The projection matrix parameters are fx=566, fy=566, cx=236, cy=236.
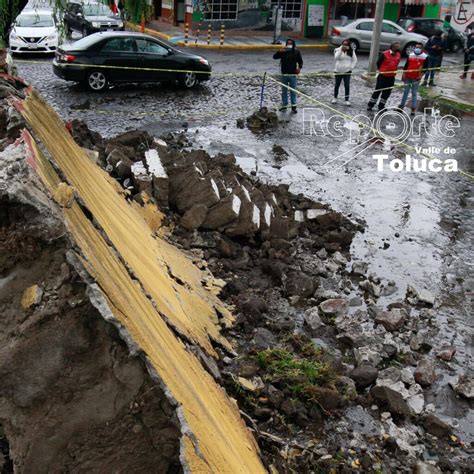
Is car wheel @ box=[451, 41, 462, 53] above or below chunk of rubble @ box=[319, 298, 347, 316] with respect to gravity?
above

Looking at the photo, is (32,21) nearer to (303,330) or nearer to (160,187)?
(160,187)

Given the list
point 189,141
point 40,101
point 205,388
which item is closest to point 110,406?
point 205,388

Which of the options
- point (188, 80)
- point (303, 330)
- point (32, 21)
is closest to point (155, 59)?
point (188, 80)

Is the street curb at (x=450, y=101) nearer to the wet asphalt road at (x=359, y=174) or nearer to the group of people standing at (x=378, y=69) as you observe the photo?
the wet asphalt road at (x=359, y=174)

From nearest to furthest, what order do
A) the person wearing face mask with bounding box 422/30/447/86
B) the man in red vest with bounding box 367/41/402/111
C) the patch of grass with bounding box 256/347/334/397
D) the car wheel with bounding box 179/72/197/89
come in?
the patch of grass with bounding box 256/347/334/397 < the man in red vest with bounding box 367/41/402/111 < the car wheel with bounding box 179/72/197/89 < the person wearing face mask with bounding box 422/30/447/86

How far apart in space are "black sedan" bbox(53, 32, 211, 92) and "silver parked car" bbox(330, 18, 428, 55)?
33.9 feet

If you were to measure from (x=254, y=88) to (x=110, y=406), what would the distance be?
14.6 meters

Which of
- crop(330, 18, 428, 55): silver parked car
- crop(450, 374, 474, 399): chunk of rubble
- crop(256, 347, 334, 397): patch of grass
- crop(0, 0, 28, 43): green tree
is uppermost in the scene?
crop(0, 0, 28, 43): green tree

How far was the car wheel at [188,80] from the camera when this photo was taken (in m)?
15.8

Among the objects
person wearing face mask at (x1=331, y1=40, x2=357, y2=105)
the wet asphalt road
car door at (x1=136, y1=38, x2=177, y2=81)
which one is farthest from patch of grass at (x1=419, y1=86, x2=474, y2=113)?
car door at (x1=136, y1=38, x2=177, y2=81)

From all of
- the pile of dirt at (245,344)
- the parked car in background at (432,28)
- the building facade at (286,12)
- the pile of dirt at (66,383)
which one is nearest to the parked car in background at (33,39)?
the building facade at (286,12)

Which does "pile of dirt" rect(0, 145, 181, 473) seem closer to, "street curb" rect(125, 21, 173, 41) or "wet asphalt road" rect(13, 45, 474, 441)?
"wet asphalt road" rect(13, 45, 474, 441)

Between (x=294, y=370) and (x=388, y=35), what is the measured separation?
2243 centimetres

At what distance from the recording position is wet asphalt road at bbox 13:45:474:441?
22.7 ft
